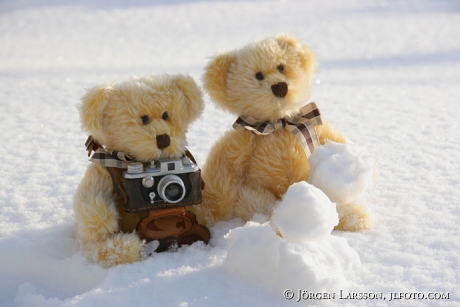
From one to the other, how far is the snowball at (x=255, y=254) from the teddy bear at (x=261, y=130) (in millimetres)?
302

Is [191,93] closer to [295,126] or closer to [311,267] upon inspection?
[295,126]

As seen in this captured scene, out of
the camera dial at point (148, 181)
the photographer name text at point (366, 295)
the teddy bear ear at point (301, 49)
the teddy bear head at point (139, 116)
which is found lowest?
the photographer name text at point (366, 295)

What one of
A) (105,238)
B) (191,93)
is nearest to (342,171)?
(191,93)

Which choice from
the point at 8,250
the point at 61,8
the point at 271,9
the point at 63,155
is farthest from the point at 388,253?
the point at 61,8

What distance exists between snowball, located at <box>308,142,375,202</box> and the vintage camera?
0.37 meters

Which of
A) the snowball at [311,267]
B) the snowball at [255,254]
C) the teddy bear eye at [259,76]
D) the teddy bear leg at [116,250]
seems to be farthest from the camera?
the teddy bear eye at [259,76]

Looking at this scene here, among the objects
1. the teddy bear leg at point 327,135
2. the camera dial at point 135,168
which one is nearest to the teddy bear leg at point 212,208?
the camera dial at point 135,168

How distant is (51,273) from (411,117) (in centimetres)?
207

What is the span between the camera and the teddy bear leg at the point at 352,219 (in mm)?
1565

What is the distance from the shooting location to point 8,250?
152cm

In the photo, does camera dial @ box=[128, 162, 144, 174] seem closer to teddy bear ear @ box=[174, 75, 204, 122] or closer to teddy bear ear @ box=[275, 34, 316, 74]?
teddy bear ear @ box=[174, 75, 204, 122]

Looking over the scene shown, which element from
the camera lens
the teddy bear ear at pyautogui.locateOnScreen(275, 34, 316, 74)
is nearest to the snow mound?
the camera lens

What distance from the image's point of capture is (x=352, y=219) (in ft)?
5.14

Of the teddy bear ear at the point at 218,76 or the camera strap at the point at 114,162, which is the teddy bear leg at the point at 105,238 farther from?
the teddy bear ear at the point at 218,76
